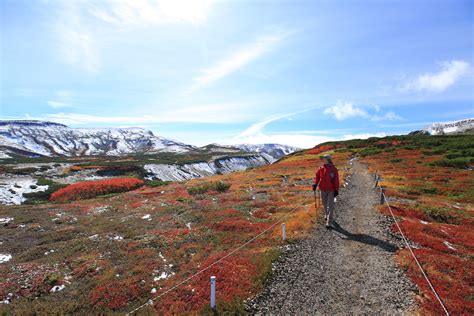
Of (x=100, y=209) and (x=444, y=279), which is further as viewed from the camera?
(x=100, y=209)

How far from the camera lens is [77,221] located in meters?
25.7

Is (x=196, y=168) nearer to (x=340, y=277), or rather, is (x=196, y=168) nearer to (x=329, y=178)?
(x=329, y=178)

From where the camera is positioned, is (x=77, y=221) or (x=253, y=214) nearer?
(x=253, y=214)

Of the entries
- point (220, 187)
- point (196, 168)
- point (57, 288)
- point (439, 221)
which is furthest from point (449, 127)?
point (57, 288)

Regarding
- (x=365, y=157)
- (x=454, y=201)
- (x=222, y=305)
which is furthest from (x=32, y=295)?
(x=365, y=157)

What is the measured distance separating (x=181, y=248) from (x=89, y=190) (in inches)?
1572

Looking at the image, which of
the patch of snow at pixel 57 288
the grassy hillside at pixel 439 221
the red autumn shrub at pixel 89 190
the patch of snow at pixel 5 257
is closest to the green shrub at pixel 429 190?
the grassy hillside at pixel 439 221

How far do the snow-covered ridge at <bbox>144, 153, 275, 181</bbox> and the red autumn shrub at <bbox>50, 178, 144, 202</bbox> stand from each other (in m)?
34.5

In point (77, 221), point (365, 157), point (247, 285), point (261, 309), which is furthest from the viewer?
point (365, 157)

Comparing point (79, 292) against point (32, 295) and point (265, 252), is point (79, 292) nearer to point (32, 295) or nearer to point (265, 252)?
point (32, 295)

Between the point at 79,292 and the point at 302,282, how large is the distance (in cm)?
1023

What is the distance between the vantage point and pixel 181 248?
53.4ft

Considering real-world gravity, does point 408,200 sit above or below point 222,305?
above

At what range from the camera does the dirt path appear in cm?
897
